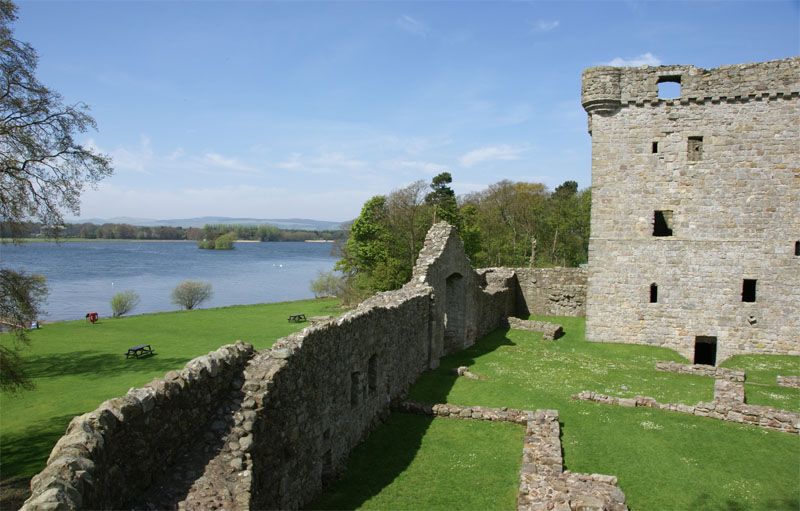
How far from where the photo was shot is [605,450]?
10211 mm

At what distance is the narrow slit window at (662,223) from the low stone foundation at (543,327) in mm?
5292

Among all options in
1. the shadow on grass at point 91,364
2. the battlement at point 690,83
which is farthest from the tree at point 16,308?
the battlement at point 690,83

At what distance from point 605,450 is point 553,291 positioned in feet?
56.4

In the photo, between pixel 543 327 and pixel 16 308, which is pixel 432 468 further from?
pixel 543 327

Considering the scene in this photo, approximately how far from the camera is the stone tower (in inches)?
707

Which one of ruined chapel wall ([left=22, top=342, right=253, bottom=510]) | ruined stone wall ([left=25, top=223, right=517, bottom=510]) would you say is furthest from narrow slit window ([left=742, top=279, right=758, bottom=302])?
ruined chapel wall ([left=22, top=342, right=253, bottom=510])

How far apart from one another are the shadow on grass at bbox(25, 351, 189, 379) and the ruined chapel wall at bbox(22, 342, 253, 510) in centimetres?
1453

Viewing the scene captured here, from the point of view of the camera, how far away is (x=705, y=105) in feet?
60.6

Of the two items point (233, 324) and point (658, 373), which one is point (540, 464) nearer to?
point (658, 373)

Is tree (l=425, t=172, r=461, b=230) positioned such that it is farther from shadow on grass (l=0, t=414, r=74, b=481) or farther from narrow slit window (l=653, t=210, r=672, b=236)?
shadow on grass (l=0, t=414, r=74, b=481)

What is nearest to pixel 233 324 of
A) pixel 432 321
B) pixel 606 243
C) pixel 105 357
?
pixel 105 357

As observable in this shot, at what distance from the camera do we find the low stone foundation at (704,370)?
601 inches

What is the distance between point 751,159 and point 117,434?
A: 2033 cm

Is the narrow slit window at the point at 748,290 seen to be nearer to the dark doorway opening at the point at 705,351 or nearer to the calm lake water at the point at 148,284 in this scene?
the dark doorway opening at the point at 705,351
